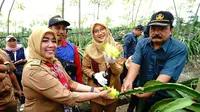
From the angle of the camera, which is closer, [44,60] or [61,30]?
[44,60]

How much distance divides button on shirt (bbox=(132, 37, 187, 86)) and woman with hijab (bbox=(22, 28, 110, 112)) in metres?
0.63

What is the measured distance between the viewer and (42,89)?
1.63 m

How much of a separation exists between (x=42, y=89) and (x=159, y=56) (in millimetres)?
1044

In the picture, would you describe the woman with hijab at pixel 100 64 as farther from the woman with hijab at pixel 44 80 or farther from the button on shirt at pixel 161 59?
the woman with hijab at pixel 44 80

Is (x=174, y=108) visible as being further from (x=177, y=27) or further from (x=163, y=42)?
(x=177, y=27)

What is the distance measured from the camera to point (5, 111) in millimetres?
2107

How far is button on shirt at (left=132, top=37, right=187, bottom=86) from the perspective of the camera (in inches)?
72.8

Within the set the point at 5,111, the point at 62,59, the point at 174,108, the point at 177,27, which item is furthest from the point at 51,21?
the point at 177,27

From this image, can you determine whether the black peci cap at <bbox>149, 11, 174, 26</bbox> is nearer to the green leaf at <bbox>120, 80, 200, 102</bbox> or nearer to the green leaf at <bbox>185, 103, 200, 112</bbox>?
the green leaf at <bbox>120, 80, 200, 102</bbox>

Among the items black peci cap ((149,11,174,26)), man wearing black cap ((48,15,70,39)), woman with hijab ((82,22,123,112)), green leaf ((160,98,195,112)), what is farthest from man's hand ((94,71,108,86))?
green leaf ((160,98,195,112))

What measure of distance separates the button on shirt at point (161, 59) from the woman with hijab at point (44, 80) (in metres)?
0.63

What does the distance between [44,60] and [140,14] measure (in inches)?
408

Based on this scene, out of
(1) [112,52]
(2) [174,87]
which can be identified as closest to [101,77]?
(1) [112,52]

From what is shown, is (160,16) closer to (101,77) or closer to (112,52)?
(112,52)
